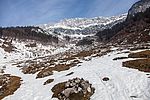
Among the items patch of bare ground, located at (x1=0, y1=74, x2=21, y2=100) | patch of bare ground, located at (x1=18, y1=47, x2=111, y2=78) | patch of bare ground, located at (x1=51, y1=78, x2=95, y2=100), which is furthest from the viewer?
patch of bare ground, located at (x1=18, y1=47, x2=111, y2=78)

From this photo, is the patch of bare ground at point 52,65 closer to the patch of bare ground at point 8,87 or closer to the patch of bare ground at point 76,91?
the patch of bare ground at point 8,87

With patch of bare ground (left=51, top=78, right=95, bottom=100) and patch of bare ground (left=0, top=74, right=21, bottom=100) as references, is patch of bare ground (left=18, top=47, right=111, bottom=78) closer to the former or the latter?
patch of bare ground (left=0, top=74, right=21, bottom=100)

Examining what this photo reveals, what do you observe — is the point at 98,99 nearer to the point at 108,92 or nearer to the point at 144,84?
the point at 108,92

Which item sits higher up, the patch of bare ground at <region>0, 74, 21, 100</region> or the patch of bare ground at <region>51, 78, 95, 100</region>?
the patch of bare ground at <region>51, 78, 95, 100</region>

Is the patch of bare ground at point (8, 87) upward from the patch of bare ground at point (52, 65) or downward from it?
downward

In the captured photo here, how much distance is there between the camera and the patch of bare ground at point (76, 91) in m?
32.2

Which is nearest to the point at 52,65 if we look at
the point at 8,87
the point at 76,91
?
the point at 8,87

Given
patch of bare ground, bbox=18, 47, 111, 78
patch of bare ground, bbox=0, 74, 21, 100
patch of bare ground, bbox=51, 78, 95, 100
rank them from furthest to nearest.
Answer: patch of bare ground, bbox=18, 47, 111, 78
patch of bare ground, bbox=0, 74, 21, 100
patch of bare ground, bbox=51, 78, 95, 100

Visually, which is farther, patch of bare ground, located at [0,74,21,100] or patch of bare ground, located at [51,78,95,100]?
patch of bare ground, located at [0,74,21,100]

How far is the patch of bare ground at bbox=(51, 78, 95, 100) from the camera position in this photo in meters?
32.2

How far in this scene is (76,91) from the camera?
109 feet

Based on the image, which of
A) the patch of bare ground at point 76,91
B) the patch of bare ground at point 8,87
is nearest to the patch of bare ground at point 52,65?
the patch of bare ground at point 8,87

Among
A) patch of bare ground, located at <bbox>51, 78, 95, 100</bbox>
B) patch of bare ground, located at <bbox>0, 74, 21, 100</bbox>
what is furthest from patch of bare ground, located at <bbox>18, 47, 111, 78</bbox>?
patch of bare ground, located at <bbox>51, 78, 95, 100</bbox>

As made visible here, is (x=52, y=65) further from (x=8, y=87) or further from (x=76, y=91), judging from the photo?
(x=76, y=91)
